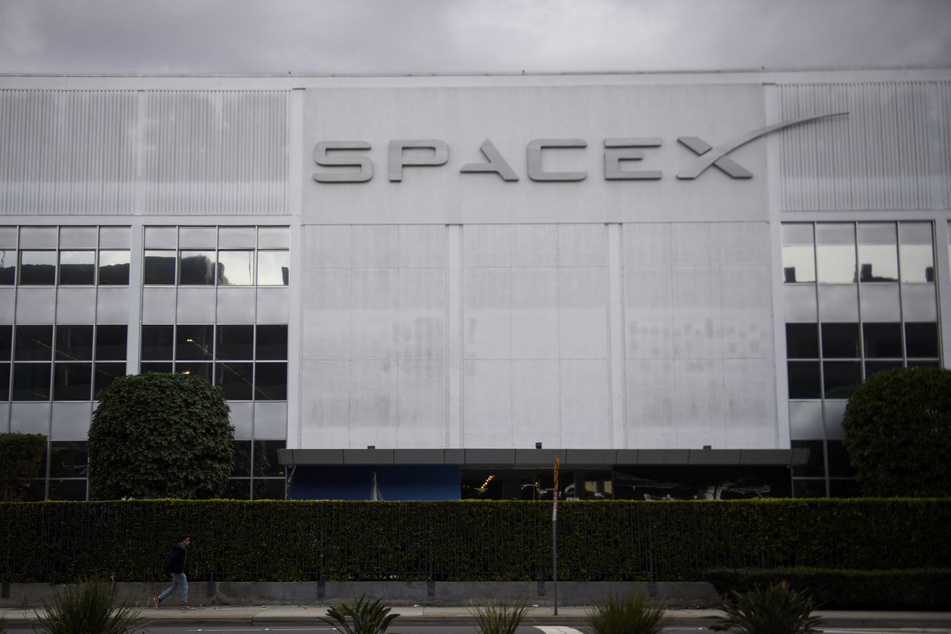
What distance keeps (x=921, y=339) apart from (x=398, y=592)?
19.0 metres

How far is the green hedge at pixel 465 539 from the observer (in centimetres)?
2058

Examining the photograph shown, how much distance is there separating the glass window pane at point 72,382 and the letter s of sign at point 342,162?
32.5ft

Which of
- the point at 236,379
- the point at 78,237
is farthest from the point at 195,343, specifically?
the point at 78,237

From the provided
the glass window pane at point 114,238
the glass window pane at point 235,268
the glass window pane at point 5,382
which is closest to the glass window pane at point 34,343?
the glass window pane at point 5,382

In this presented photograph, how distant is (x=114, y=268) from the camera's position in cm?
2877

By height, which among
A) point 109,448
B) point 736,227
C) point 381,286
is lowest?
point 109,448

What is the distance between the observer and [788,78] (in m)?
28.9

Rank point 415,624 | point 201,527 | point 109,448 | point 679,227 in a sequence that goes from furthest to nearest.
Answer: point 679,227 → point 109,448 → point 201,527 → point 415,624

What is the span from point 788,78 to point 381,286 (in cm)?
1533

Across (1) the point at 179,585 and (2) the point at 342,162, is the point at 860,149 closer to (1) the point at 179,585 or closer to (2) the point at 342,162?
(2) the point at 342,162

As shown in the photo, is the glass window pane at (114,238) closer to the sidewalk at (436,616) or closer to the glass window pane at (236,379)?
the glass window pane at (236,379)

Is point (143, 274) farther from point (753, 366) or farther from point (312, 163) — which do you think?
point (753, 366)

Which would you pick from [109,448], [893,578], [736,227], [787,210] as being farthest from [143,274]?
[893,578]

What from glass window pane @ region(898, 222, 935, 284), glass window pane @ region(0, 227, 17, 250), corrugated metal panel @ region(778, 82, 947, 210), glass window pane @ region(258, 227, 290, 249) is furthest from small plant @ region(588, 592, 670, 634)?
glass window pane @ region(0, 227, 17, 250)
